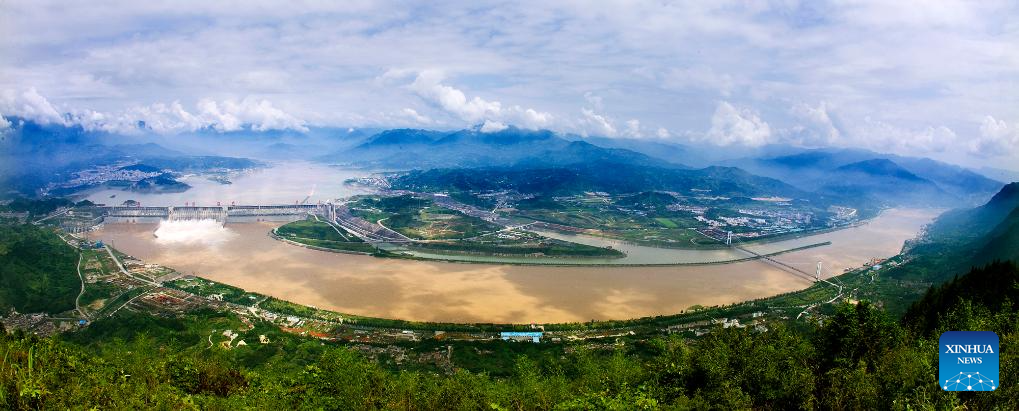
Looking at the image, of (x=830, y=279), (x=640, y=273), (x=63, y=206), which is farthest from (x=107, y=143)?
(x=830, y=279)

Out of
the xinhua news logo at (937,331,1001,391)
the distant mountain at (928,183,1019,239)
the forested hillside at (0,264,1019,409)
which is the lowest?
the forested hillside at (0,264,1019,409)

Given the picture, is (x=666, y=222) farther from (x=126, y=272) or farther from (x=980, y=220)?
(x=126, y=272)

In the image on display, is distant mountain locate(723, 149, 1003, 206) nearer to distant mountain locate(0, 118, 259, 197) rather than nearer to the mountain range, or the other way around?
the mountain range

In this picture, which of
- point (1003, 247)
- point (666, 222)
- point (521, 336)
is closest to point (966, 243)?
point (1003, 247)

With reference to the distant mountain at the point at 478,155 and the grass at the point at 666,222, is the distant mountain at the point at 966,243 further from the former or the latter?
the distant mountain at the point at 478,155

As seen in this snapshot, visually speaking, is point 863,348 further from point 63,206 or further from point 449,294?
point 63,206

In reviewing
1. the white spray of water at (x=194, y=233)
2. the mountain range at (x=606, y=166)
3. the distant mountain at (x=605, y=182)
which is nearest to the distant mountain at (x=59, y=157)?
the mountain range at (x=606, y=166)

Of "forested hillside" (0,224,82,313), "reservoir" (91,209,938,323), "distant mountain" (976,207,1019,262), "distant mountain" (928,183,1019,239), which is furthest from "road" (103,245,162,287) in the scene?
"distant mountain" (928,183,1019,239)

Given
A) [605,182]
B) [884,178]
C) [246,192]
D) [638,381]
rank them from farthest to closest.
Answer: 1. [884,178]
2. [605,182]
3. [246,192]
4. [638,381]
